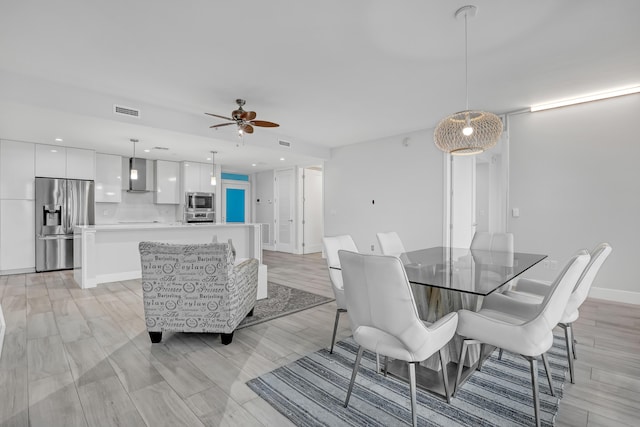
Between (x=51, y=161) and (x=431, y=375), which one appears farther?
(x=51, y=161)

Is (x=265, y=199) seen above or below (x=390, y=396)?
above

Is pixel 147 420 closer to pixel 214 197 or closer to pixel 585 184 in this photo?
pixel 585 184

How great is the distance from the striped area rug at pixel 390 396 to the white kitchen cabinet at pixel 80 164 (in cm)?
592

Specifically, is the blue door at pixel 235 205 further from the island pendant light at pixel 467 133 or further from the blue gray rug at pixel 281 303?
the island pendant light at pixel 467 133

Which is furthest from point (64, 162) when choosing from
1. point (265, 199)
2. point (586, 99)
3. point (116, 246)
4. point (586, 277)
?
point (586, 99)

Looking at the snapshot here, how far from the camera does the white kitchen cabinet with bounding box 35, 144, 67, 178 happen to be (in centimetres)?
552

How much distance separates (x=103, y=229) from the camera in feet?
15.4

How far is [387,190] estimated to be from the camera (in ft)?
20.2

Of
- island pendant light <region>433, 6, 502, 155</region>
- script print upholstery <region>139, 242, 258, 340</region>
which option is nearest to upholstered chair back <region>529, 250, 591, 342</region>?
island pendant light <region>433, 6, 502, 155</region>

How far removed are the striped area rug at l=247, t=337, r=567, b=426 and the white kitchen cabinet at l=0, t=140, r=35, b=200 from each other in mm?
5912

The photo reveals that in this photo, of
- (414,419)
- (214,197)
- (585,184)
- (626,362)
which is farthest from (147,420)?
(214,197)

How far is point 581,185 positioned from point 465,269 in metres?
3.08

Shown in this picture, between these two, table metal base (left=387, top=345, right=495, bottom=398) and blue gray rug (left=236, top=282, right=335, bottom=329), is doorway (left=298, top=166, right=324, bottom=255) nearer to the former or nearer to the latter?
blue gray rug (left=236, top=282, right=335, bottom=329)

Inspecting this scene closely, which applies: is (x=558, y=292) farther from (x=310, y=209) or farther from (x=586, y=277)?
(x=310, y=209)
